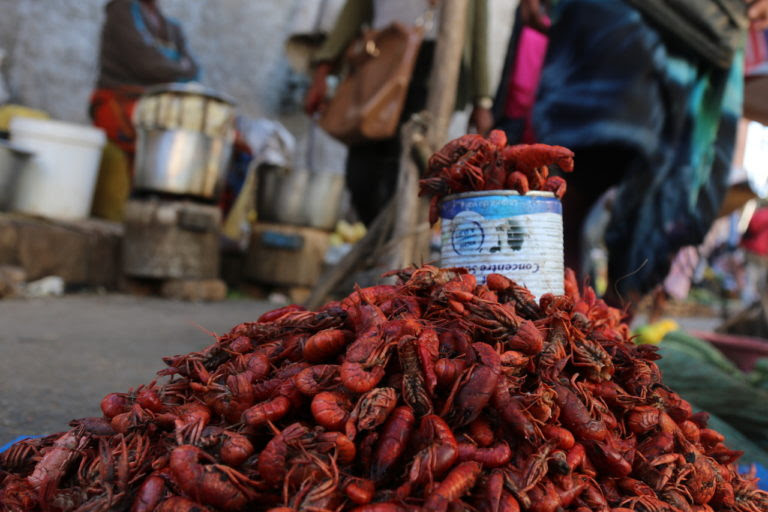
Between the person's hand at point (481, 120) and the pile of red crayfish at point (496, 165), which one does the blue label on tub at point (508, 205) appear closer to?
the pile of red crayfish at point (496, 165)

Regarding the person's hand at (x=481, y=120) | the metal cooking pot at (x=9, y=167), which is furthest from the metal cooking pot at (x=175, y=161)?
the person's hand at (x=481, y=120)

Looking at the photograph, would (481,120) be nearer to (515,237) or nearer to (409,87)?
(409,87)

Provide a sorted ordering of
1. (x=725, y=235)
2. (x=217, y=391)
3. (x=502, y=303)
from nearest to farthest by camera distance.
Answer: (x=217, y=391), (x=502, y=303), (x=725, y=235)

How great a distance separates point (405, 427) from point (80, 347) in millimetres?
2873

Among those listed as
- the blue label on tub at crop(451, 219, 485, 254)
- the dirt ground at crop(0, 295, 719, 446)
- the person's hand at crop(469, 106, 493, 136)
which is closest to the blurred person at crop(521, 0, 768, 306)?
the person's hand at crop(469, 106, 493, 136)

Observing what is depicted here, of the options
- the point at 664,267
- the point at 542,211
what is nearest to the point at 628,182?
the point at 664,267

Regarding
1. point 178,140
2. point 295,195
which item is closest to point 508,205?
point 178,140

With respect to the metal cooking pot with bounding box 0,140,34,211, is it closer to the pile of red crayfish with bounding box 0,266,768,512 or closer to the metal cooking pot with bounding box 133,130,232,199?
the metal cooking pot with bounding box 133,130,232,199

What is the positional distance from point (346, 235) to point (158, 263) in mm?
3352

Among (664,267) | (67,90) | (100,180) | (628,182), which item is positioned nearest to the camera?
(628,182)

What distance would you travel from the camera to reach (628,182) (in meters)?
3.12

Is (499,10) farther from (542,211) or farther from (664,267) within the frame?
(542,211)

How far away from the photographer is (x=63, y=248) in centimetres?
536

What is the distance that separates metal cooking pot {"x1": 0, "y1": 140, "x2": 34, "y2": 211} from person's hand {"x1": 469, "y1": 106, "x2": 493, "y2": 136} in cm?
394
